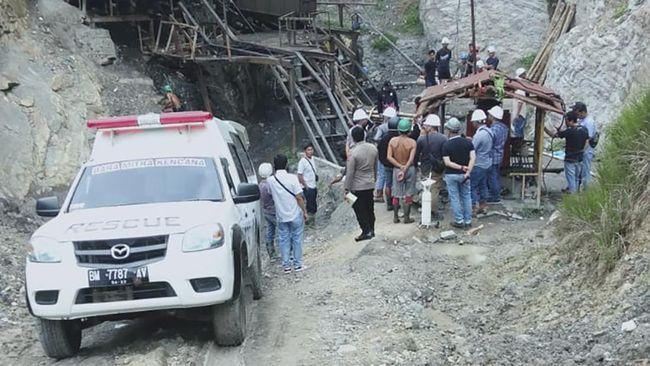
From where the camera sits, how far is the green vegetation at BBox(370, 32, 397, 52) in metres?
27.7

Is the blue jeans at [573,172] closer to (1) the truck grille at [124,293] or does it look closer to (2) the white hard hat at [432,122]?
(2) the white hard hat at [432,122]

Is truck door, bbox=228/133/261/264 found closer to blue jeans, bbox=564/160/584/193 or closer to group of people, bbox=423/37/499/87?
blue jeans, bbox=564/160/584/193

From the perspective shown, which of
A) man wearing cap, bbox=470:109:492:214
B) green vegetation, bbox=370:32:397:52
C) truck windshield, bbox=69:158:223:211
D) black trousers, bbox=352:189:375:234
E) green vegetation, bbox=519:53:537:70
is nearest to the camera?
truck windshield, bbox=69:158:223:211

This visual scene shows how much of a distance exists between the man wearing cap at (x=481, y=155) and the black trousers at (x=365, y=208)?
1953 millimetres

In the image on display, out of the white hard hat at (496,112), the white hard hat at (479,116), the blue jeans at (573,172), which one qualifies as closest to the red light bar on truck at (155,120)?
the white hard hat at (479,116)

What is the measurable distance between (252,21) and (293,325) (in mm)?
17246

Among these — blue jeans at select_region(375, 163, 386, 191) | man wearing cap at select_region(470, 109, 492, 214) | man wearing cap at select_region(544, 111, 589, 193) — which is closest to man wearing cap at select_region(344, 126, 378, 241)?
man wearing cap at select_region(470, 109, 492, 214)

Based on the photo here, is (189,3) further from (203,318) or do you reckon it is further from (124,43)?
(203,318)

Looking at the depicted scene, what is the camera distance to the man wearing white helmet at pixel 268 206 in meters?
10.2

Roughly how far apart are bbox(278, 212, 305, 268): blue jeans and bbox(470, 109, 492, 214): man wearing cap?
10.8 ft

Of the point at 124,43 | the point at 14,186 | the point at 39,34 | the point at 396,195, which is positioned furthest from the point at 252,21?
the point at 396,195

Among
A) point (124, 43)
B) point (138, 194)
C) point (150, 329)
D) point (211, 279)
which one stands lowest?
point (150, 329)

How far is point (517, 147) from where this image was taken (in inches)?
519

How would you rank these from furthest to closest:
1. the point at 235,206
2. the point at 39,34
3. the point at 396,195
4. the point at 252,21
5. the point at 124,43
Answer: the point at 252,21 < the point at 124,43 < the point at 39,34 < the point at 396,195 < the point at 235,206
